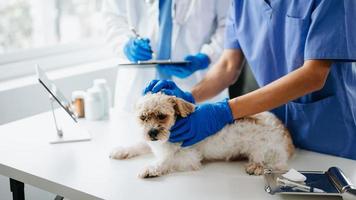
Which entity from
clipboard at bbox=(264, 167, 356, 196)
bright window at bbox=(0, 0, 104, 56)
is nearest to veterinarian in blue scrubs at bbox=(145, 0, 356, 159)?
clipboard at bbox=(264, 167, 356, 196)

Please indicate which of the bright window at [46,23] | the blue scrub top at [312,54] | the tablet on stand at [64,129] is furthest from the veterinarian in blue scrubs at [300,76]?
the bright window at [46,23]

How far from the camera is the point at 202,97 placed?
67.4 inches

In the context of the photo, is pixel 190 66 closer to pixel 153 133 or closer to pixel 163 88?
pixel 163 88

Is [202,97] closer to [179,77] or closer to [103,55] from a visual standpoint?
[179,77]

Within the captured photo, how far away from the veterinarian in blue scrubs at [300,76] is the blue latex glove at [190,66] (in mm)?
417

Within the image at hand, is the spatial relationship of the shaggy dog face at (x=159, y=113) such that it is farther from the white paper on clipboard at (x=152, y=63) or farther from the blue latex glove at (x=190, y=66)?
the blue latex glove at (x=190, y=66)

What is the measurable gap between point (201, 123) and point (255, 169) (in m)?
0.21

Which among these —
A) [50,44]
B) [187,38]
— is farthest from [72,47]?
[187,38]

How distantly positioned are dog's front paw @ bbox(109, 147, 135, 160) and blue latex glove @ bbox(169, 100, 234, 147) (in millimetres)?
171

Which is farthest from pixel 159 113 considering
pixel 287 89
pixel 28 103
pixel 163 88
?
pixel 28 103

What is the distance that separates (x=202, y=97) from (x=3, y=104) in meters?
1.15

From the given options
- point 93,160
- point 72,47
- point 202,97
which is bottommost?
point 93,160

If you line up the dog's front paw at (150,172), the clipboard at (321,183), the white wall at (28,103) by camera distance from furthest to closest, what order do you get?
the white wall at (28,103) < the dog's front paw at (150,172) < the clipboard at (321,183)

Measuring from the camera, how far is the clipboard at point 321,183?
1.08m
